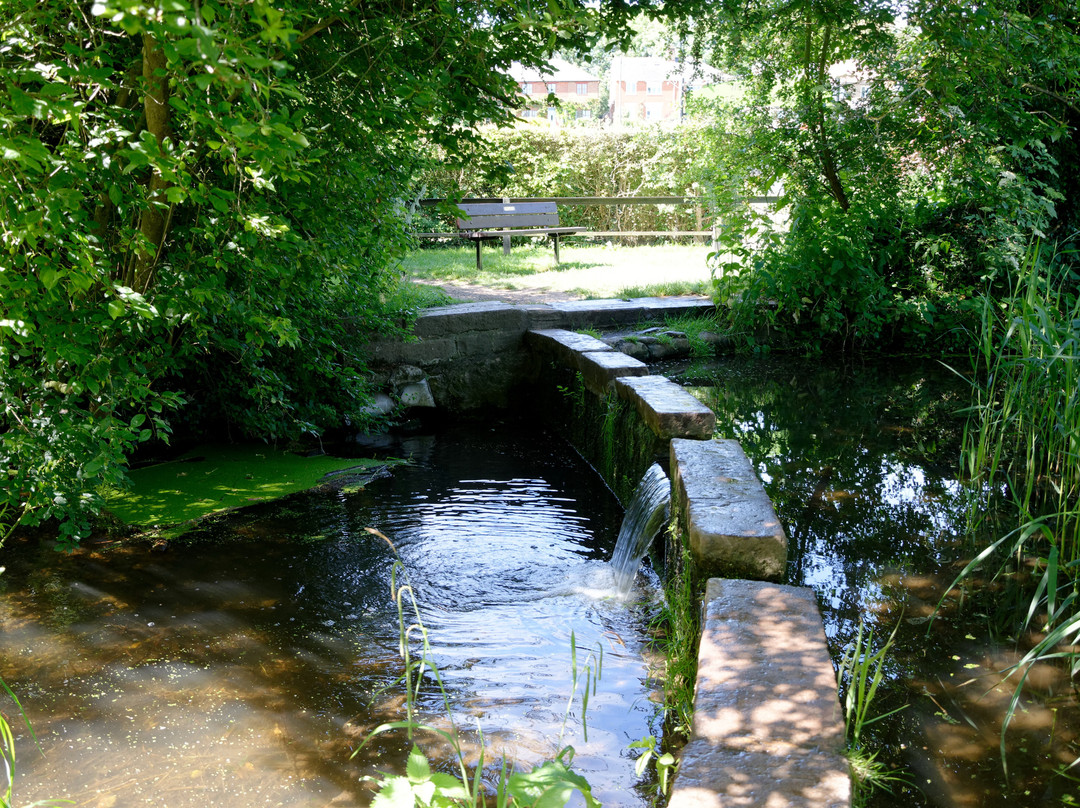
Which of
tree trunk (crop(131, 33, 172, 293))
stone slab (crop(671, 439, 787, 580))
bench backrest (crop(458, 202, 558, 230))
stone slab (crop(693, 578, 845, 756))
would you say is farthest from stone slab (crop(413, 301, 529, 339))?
bench backrest (crop(458, 202, 558, 230))

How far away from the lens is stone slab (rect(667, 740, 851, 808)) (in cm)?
152

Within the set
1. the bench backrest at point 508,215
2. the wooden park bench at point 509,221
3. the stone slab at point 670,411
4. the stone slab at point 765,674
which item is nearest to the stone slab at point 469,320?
the stone slab at point 670,411

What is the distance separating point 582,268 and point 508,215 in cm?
162

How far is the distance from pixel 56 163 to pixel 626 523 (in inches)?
102

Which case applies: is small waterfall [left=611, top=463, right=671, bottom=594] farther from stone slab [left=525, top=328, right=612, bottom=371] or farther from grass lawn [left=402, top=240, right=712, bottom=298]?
A: grass lawn [left=402, top=240, right=712, bottom=298]

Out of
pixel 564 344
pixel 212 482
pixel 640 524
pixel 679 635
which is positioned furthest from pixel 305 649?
pixel 564 344

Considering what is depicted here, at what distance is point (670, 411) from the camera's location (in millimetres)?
3824

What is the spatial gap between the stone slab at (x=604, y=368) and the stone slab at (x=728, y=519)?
153 centimetres

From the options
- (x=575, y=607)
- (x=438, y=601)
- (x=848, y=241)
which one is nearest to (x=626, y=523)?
(x=575, y=607)

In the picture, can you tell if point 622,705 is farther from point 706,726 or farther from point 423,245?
point 423,245

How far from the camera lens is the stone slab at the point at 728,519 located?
2.55 meters

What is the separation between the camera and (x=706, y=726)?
177cm

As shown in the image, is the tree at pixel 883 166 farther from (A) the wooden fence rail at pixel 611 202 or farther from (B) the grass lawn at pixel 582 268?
(A) the wooden fence rail at pixel 611 202

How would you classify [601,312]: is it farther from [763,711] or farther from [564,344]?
[763,711]
